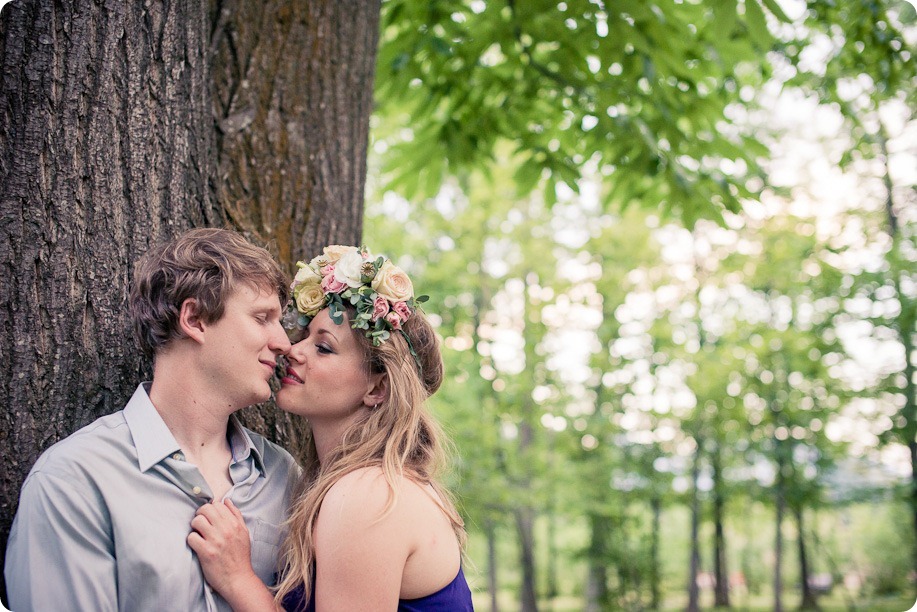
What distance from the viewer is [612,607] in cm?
1828

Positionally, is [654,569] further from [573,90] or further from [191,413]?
[191,413]

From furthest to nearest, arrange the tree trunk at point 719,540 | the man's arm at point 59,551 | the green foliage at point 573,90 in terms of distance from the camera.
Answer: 1. the tree trunk at point 719,540
2. the green foliage at point 573,90
3. the man's arm at point 59,551

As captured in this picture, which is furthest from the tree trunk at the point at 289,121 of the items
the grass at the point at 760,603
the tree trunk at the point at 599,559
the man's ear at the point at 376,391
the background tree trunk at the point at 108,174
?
the grass at the point at 760,603

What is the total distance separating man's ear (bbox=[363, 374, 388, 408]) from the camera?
2.64 meters

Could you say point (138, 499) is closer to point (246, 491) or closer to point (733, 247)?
point (246, 491)

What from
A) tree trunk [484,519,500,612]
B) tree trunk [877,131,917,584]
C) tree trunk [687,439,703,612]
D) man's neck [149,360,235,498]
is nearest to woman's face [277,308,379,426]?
man's neck [149,360,235,498]

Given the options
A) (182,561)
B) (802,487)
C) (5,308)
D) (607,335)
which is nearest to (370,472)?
(182,561)

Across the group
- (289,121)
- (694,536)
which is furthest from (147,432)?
(694,536)

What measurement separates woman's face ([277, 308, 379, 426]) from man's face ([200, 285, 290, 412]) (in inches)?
8.3

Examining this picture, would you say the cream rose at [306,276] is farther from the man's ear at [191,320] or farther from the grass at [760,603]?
the grass at [760,603]

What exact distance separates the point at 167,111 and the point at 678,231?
17.2 m

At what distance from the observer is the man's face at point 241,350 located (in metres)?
2.25

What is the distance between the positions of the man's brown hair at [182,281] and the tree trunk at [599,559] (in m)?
17.0

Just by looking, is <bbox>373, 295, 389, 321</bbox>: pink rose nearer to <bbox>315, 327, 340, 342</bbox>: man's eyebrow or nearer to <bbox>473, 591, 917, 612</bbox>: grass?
<bbox>315, 327, 340, 342</bbox>: man's eyebrow
